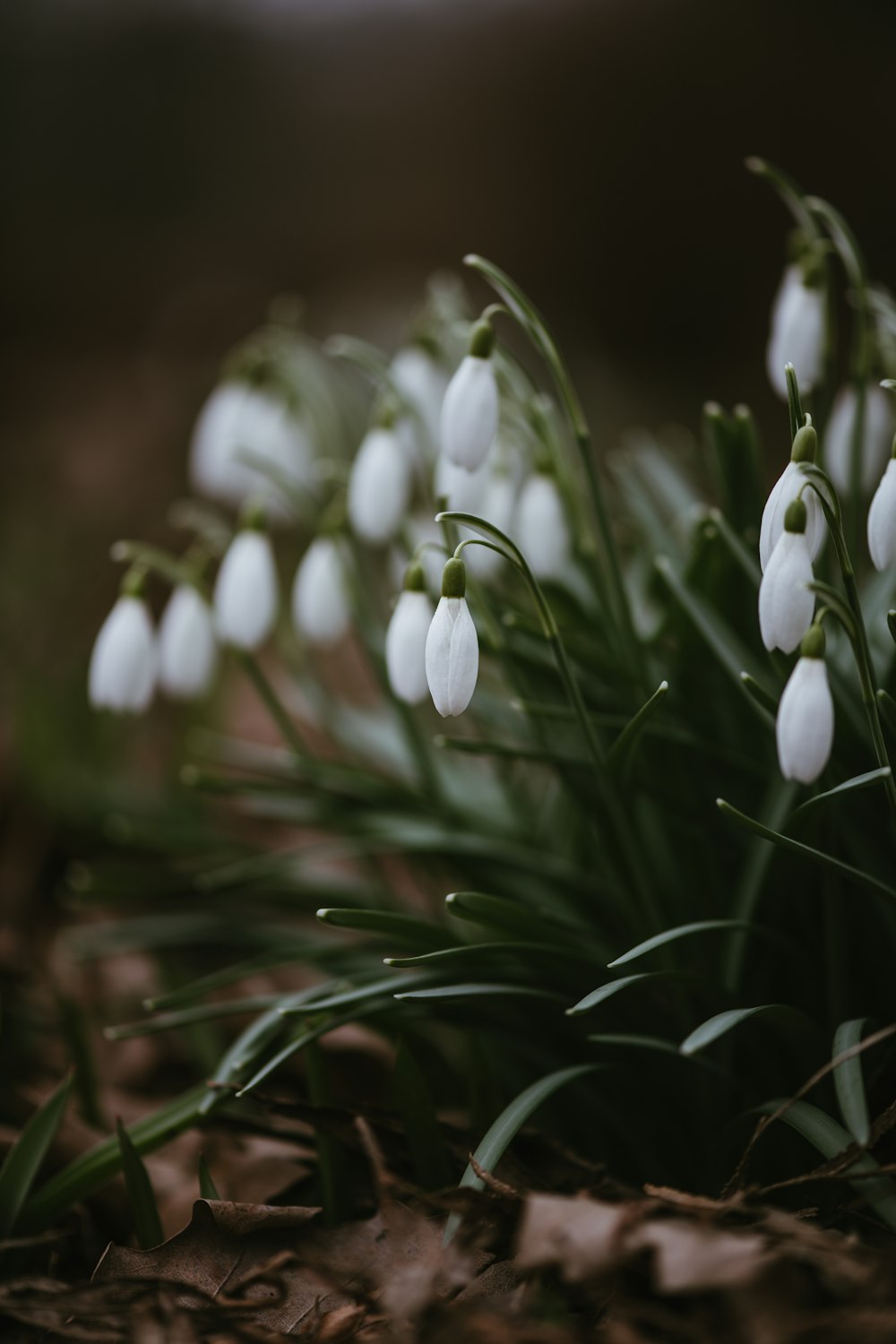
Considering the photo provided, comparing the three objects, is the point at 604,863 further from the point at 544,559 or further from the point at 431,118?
the point at 431,118

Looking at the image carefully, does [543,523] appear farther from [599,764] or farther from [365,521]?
[599,764]

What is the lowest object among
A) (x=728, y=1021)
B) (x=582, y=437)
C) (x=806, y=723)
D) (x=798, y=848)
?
(x=728, y=1021)

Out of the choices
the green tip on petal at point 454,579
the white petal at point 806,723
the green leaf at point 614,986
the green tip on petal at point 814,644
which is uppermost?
the green tip on petal at point 454,579

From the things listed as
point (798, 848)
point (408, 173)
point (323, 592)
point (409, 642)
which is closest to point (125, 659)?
point (323, 592)

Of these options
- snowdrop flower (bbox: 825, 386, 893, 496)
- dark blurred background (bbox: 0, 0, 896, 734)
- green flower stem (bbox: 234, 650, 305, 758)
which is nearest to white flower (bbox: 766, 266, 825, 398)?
snowdrop flower (bbox: 825, 386, 893, 496)

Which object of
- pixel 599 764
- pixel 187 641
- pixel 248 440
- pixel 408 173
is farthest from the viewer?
pixel 408 173

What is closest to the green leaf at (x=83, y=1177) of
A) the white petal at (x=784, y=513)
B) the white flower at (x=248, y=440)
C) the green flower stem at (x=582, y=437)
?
the green flower stem at (x=582, y=437)

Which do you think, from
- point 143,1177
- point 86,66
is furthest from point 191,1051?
point 86,66

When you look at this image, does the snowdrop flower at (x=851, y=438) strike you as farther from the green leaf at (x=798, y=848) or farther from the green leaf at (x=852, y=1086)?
the green leaf at (x=852, y=1086)
